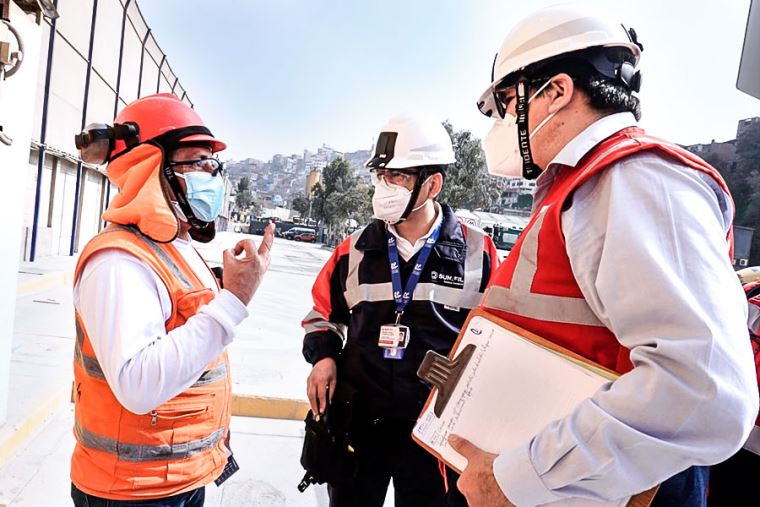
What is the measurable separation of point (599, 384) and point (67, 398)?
4167 mm

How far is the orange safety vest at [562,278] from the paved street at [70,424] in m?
2.49

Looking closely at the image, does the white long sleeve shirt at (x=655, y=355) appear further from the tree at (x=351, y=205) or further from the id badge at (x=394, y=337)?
the tree at (x=351, y=205)

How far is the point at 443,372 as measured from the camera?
123 cm

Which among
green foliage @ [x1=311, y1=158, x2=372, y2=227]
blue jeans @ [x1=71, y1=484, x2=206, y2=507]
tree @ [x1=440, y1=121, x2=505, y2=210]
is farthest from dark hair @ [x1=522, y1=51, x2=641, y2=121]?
green foliage @ [x1=311, y1=158, x2=372, y2=227]

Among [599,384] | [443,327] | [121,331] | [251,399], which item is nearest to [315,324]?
[443,327]

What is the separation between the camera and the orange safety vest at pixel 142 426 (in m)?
1.44

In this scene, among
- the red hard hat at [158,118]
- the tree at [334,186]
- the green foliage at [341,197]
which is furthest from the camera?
the tree at [334,186]

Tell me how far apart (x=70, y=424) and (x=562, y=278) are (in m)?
3.78

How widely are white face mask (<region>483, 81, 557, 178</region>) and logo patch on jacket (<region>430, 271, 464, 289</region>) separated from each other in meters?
0.75

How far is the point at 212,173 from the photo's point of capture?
6.15ft

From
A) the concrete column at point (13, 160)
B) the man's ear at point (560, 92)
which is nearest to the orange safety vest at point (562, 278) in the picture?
the man's ear at point (560, 92)

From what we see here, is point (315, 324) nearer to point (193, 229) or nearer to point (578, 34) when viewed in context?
point (193, 229)

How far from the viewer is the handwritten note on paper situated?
3.31 feet

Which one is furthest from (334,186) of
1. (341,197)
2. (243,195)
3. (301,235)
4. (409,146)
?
(243,195)
